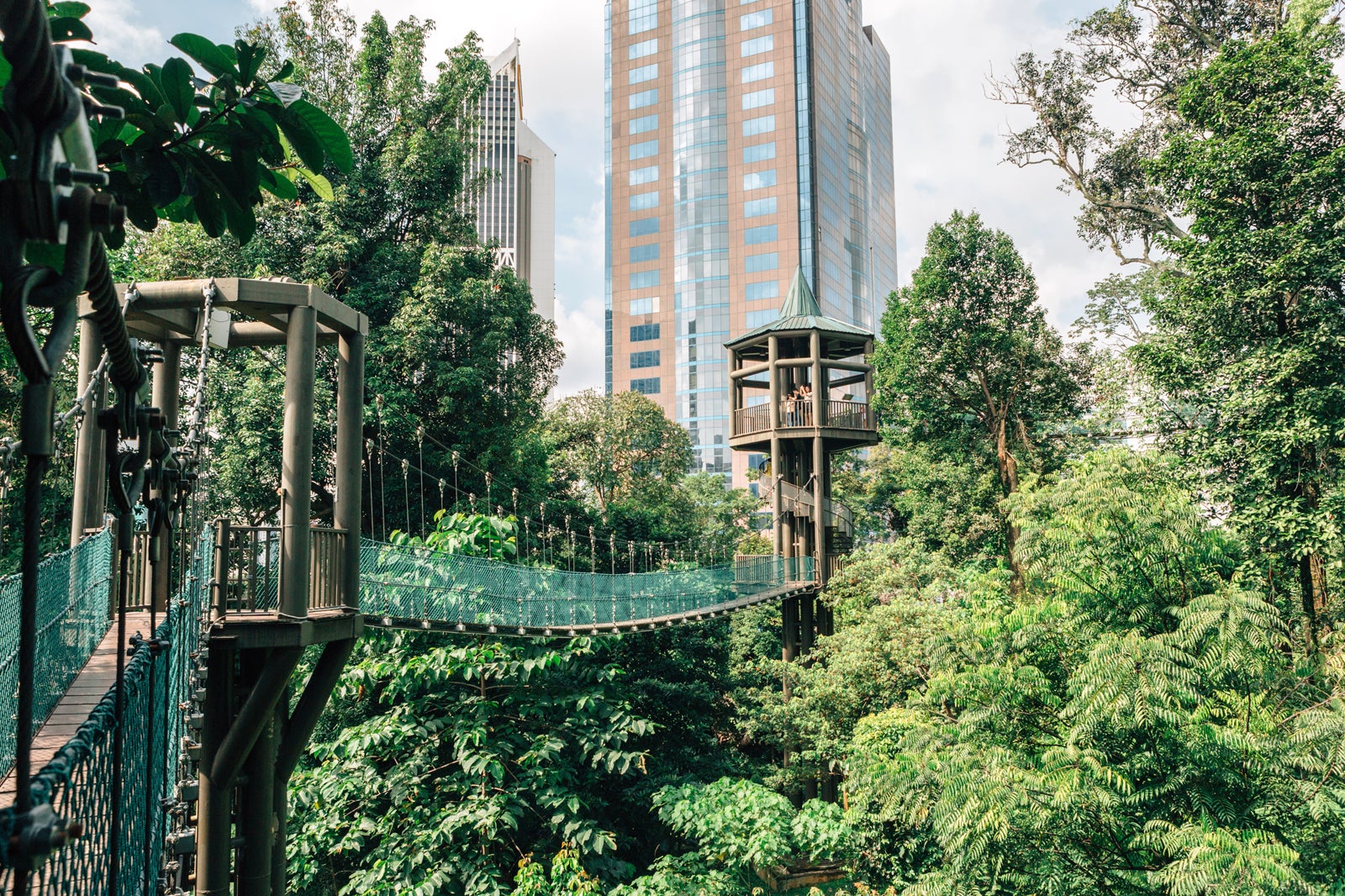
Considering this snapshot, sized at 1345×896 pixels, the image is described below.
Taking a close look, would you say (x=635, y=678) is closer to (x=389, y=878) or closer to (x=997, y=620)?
(x=389, y=878)

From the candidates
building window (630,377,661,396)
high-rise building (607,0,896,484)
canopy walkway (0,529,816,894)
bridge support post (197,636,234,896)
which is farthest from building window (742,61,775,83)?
bridge support post (197,636,234,896)

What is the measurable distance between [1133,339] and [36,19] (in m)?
14.9

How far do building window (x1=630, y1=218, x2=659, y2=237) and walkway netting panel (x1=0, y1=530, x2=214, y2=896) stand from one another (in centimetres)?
3758

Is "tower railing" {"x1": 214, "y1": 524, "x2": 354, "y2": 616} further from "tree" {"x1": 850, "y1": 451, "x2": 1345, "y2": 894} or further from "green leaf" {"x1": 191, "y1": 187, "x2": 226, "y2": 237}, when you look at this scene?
"tree" {"x1": 850, "y1": 451, "x2": 1345, "y2": 894}

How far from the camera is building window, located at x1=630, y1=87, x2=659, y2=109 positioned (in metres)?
40.2

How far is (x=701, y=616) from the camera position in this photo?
9516 millimetres

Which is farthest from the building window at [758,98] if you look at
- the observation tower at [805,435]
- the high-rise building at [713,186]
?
the observation tower at [805,435]

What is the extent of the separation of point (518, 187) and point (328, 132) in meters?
68.1

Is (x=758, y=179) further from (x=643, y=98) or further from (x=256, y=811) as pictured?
(x=256, y=811)

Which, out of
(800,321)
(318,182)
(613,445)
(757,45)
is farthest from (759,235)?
(318,182)

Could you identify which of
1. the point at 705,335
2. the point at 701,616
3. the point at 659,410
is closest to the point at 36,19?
the point at 701,616

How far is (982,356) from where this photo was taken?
14.0 meters

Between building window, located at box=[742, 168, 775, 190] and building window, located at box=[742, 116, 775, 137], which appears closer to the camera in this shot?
building window, located at box=[742, 168, 775, 190]

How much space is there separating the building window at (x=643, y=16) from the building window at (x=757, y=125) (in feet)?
22.3
